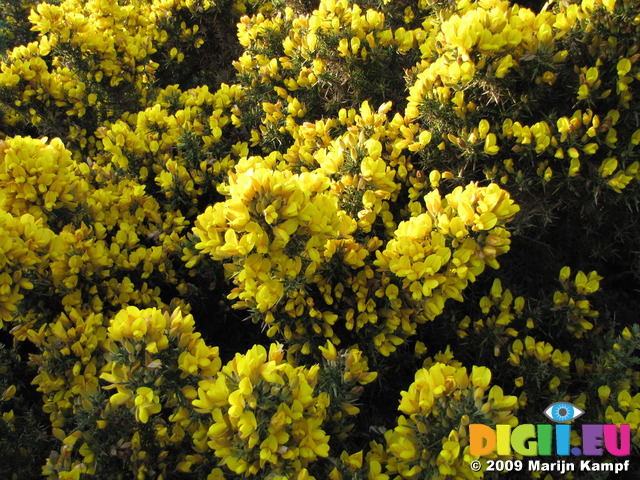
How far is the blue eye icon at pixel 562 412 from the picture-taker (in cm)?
181

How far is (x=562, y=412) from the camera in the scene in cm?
183

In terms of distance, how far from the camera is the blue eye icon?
5.95ft

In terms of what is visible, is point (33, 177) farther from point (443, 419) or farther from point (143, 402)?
point (443, 419)

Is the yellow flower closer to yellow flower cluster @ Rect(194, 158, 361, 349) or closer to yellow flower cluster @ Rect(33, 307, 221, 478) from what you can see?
yellow flower cluster @ Rect(33, 307, 221, 478)

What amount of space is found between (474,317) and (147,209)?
163 cm

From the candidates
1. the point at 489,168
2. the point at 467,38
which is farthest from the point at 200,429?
the point at 467,38

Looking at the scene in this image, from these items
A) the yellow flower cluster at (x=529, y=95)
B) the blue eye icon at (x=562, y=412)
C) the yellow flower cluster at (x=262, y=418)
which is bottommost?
the yellow flower cluster at (x=262, y=418)

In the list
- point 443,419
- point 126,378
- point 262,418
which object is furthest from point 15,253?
point 443,419

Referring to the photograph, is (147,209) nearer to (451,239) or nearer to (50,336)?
(50,336)

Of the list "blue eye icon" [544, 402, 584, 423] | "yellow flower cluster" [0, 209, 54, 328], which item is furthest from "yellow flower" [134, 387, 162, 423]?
"blue eye icon" [544, 402, 584, 423]

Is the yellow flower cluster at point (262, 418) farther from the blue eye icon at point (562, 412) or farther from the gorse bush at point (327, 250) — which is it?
the blue eye icon at point (562, 412)

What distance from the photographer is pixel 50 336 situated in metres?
1.83

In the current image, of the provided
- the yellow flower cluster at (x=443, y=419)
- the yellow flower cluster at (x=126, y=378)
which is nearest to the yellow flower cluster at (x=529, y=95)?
the yellow flower cluster at (x=443, y=419)

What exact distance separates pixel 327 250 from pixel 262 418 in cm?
66
